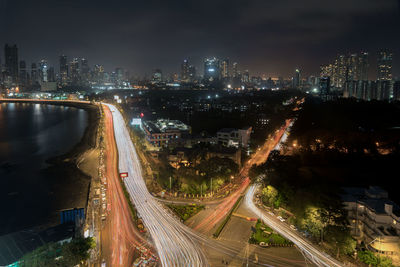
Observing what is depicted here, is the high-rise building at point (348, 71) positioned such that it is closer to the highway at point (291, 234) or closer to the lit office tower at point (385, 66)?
the lit office tower at point (385, 66)

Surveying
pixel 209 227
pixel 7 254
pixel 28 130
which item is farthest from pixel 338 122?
pixel 28 130

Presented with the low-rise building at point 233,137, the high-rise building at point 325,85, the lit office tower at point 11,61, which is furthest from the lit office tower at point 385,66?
the lit office tower at point 11,61

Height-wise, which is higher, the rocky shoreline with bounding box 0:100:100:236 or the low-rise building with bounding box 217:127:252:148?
the low-rise building with bounding box 217:127:252:148

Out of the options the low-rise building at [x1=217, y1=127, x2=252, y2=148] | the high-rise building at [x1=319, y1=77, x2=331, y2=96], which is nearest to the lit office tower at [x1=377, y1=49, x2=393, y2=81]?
the high-rise building at [x1=319, y1=77, x2=331, y2=96]

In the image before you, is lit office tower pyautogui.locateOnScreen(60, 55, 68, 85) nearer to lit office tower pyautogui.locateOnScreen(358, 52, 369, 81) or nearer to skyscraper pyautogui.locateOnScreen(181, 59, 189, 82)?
skyscraper pyautogui.locateOnScreen(181, 59, 189, 82)

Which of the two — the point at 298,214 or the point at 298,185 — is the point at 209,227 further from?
the point at 298,185
